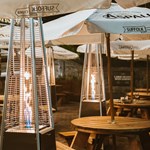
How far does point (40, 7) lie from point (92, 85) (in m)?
4.23

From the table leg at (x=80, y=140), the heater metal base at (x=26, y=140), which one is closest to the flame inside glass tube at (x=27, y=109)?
the heater metal base at (x=26, y=140)

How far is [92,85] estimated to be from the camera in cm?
669

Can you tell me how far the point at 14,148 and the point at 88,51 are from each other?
4210 millimetres

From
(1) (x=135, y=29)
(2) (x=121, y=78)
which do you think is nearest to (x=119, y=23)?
(1) (x=135, y=29)

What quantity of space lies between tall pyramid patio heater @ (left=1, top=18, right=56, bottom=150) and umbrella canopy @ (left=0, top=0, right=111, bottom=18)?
10.1 inches

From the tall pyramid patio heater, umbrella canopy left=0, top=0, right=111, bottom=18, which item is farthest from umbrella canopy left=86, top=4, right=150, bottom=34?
umbrella canopy left=0, top=0, right=111, bottom=18

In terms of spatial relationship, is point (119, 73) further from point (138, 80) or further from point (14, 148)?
point (14, 148)

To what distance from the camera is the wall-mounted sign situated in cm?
1587

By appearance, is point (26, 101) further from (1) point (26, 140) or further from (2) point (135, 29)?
(2) point (135, 29)

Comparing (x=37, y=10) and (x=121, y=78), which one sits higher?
(x=37, y=10)

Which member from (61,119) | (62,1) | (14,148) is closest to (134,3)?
(62,1)

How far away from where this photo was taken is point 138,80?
1584 cm

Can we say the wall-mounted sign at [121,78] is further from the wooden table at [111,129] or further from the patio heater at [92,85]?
the wooden table at [111,129]

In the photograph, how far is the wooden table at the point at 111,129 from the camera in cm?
400
